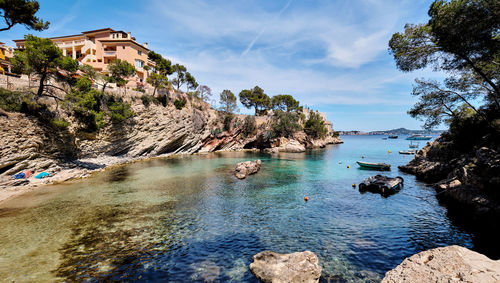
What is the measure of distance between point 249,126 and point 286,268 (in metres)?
59.9

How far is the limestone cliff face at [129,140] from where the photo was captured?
20.9 metres

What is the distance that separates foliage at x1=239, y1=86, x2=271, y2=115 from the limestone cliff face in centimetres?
1003

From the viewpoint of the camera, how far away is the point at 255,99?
7606cm

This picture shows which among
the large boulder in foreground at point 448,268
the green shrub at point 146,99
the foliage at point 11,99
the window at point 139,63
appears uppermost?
the window at point 139,63

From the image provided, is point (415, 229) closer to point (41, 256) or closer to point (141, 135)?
point (41, 256)

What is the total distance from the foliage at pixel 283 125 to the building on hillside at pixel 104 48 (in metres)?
39.8

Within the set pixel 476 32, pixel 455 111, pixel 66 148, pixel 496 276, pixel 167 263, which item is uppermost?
pixel 476 32

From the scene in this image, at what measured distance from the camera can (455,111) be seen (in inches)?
815

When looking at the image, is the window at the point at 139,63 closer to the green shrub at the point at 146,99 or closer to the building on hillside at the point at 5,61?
the green shrub at the point at 146,99

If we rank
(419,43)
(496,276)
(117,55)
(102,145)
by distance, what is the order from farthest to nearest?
(117,55), (102,145), (419,43), (496,276)

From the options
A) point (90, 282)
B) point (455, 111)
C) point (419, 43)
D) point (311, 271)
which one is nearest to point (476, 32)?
point (419, 43)

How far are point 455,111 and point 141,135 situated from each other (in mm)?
46061

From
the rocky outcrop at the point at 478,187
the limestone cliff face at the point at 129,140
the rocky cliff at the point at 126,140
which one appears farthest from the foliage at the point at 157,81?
the rocky outcrop at the point at 478,187

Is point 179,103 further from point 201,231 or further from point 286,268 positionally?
point 286,268
